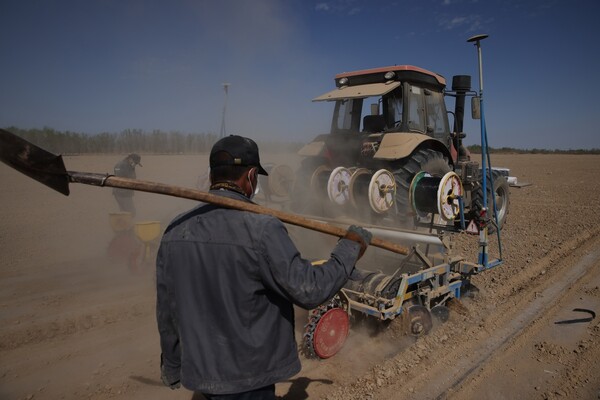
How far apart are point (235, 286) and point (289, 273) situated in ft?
0.78

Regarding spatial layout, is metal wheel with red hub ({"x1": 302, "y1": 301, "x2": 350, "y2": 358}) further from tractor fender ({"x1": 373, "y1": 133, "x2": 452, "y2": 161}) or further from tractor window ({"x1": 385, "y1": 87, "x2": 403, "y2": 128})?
tractor window ({"x1": 385, "y1": 87, "x2": 403, "y2": 128})

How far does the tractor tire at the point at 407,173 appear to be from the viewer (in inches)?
206

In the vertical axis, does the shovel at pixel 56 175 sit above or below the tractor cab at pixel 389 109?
below

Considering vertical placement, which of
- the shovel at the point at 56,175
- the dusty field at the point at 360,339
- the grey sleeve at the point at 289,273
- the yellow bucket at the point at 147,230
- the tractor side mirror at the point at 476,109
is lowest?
the dusty field at the point at 360,339

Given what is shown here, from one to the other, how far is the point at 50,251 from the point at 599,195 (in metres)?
16.5

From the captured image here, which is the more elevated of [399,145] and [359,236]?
[399,145]

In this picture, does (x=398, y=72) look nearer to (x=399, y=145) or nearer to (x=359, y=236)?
(x=399, y=145)

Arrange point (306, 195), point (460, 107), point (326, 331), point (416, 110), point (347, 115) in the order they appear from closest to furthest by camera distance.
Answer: point (326, 331) < point (306, 195) < point (416, 110) < point (347, 115) < point (460, 107)

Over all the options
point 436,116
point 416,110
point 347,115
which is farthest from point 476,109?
point 347,115

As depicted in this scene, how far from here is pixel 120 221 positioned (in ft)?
22.0

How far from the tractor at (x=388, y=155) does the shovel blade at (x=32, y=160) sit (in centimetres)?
338

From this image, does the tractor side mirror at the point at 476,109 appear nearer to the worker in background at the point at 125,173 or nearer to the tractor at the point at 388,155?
the tractor at the point at 388,155

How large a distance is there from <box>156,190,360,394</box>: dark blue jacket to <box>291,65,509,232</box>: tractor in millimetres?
2983

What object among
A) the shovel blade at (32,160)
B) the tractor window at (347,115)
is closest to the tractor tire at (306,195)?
the tractor window at (347,115)
